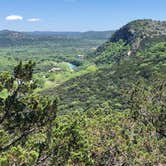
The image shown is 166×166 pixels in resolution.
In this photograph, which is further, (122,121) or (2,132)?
(122,121)

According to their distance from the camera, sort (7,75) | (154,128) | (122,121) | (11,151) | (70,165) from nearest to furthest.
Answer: (11,151)
(7,75)
(70,165)
(154,128)
(122,121)

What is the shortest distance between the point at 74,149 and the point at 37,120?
11.9 feet

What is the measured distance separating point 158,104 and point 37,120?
103 ft

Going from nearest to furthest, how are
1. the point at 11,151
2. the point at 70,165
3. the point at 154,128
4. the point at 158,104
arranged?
the point at 11,151, the point at 70,165, the point at 154,128, the point at 158,104

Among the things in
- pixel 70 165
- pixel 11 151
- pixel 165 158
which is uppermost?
pixel 11 151

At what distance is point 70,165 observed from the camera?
33250 mm

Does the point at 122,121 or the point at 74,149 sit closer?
the point at 74,149

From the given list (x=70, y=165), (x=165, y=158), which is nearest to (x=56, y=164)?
(x=70, y=165)

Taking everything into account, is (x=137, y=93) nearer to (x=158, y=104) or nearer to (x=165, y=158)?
(x=158, y=104)

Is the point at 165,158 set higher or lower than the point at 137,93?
lower

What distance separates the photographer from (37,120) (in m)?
33.2

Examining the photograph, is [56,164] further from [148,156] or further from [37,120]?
[148,156]

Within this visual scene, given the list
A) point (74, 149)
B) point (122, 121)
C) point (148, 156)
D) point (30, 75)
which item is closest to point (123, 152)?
point (148, 156)

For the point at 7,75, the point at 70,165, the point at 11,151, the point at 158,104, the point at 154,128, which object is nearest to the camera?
the point at 11,151
